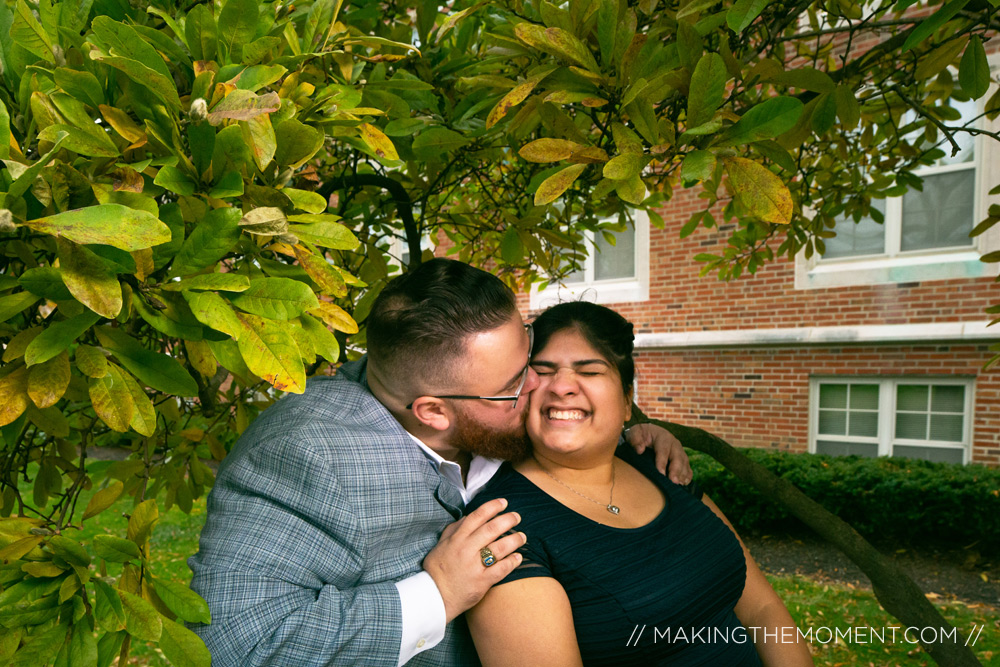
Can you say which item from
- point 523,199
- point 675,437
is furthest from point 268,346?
point 523,199

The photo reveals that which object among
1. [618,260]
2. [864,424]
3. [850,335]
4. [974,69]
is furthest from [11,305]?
[618,260]

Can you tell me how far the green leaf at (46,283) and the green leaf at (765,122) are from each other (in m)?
1.12

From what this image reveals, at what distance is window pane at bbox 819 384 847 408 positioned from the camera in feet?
27.0

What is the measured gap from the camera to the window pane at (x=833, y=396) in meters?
8.24

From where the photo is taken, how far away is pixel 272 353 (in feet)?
3.09

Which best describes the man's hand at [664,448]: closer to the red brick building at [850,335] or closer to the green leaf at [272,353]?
the green leaf at [272,353]

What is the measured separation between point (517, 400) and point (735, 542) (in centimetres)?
95

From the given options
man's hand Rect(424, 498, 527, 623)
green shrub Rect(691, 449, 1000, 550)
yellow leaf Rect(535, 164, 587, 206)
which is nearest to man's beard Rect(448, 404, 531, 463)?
man's hand Rect(424, 498, 527, 623)

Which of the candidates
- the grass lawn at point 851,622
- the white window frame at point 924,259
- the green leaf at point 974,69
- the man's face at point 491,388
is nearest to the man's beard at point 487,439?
the man's face at point 491,388

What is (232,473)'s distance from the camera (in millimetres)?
1606

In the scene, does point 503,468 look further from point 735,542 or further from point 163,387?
point 163,387

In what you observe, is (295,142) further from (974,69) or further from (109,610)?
(974,69)

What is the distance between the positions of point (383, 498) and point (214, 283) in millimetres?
876

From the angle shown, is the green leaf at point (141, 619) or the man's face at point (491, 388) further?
the man's face at point (491, 388)
